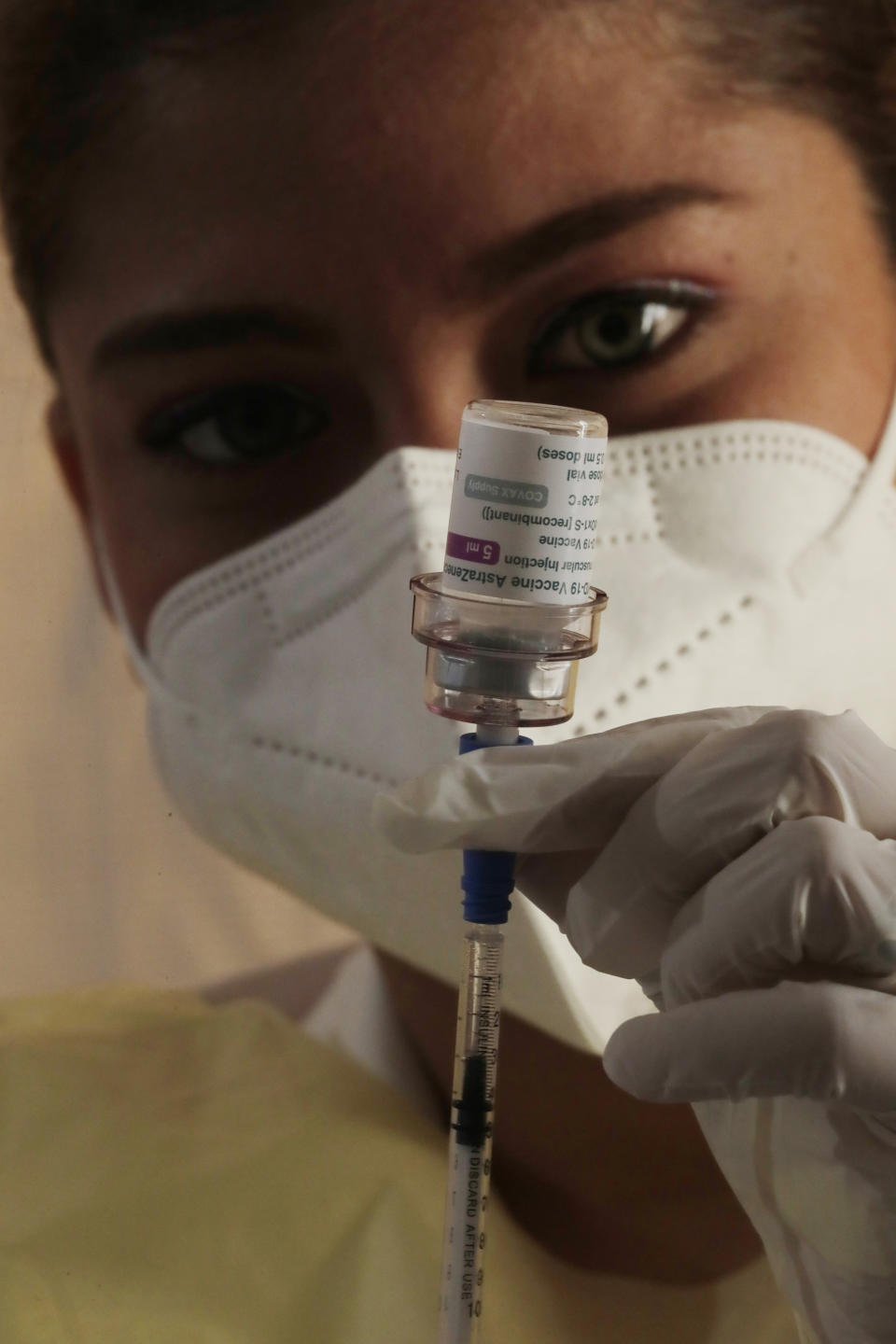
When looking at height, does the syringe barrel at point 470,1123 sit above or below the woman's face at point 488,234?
below

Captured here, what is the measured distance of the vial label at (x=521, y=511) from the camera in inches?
19.6

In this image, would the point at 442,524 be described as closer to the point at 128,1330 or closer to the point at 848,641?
the point at 848,641

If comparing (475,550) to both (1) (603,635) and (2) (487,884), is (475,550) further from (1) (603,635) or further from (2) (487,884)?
(1) (603,635)

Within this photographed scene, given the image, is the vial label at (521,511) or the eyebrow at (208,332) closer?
the vial label at (521,511)

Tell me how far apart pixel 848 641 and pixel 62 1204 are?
685mm

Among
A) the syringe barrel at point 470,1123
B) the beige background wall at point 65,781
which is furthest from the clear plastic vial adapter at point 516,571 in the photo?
the beige background wall at point 65,781

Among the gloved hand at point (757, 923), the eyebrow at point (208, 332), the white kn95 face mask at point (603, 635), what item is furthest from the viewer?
the eyebrow at point (208, 332)

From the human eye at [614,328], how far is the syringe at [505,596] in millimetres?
311

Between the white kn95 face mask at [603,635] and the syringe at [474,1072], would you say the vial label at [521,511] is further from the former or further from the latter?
A: the white kn95 face mask at [603,635]

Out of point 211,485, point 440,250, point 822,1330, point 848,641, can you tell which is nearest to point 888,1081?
point 822,1330

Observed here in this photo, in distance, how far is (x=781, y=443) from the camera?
0.81 metres

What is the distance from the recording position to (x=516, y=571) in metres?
0.50

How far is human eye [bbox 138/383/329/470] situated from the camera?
0.92m

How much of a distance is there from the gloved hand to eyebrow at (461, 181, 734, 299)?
364mm
